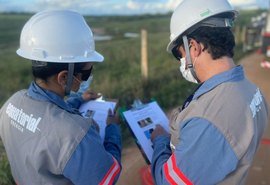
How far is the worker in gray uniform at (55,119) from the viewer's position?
1762mm

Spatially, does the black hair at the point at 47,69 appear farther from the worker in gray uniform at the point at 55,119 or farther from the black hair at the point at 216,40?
the black hair at the point at 216,40

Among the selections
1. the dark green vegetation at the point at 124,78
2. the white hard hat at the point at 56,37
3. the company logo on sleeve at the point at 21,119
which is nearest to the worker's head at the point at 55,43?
the white hard hat at the point at 56,37

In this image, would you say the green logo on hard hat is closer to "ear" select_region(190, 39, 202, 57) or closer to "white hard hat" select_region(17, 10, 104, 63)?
"ear" select_region(190, 39, 202, 57)

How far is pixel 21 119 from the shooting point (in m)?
1.90

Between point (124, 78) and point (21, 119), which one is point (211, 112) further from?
point (124, 78)

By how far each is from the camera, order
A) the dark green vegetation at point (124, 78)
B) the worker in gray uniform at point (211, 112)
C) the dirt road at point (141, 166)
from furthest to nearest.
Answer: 1. the dark green vegetation at point (124, 78)
2. the dirt road at point (141, 166)
3. the worker in gray uniform at point (211, 112)

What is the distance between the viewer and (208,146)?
1.64m

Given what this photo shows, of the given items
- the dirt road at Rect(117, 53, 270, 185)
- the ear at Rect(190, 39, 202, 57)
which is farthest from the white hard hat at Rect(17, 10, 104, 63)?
the dirt road at Rect(117, 53, 270, 185)

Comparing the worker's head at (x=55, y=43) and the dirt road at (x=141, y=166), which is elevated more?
the worker's head at (x=55, y=43)

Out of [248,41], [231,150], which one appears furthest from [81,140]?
[248,41]

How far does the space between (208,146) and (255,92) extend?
0.44m

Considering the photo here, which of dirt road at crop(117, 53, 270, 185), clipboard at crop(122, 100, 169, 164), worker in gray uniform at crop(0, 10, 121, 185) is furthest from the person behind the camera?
dirt road at crop(117, 53, 270, 185)

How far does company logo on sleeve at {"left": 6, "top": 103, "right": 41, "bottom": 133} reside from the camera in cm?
183

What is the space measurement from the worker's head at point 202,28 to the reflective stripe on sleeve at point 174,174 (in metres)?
0.48
